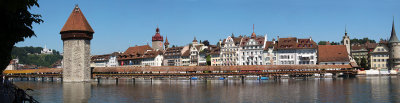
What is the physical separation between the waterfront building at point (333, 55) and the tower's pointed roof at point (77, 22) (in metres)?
38.2

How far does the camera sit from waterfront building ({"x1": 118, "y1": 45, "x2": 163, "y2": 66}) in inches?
3730

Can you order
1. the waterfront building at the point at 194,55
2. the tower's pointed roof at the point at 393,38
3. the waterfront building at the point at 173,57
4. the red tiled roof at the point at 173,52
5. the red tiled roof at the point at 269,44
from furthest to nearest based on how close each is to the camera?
the red tiled roof at the point at 173,52 < the waterfront building at the point at 173,57 < the waterfront building at the point at 194,55 < the red tiled roof at the point at 269,44 < the tower's pointed roof at the point at 393,38

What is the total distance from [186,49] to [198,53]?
486 cm

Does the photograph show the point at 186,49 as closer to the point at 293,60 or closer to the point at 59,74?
the point at 293,60

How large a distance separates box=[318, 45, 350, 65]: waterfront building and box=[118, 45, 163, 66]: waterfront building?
37.2 metres

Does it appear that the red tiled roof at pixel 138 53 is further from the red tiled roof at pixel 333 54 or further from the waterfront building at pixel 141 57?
the red tiled roof at pixel 333 54

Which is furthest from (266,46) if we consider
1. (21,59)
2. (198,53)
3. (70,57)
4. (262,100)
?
(21,59)

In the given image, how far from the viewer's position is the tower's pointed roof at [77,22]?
2339 inches

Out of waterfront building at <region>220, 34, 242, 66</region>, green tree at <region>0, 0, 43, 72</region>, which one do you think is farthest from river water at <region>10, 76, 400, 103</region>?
waterfront building at <region>220, 34, 242, 66</region>

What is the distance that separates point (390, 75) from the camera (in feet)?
228

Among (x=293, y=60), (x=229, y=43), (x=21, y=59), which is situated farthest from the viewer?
(x=21, y=59)

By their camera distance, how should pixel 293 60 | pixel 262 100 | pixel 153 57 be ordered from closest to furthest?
pixel 262 100
pixel 293 60
pixel 153 57

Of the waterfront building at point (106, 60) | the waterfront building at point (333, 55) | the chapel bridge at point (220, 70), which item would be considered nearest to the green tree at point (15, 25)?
the chapel bridge at point (220, 70)

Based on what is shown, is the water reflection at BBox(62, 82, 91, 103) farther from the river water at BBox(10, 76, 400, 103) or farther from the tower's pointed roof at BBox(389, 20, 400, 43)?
the tower's pointed roof at BBox(389, 20, 400, 43)
